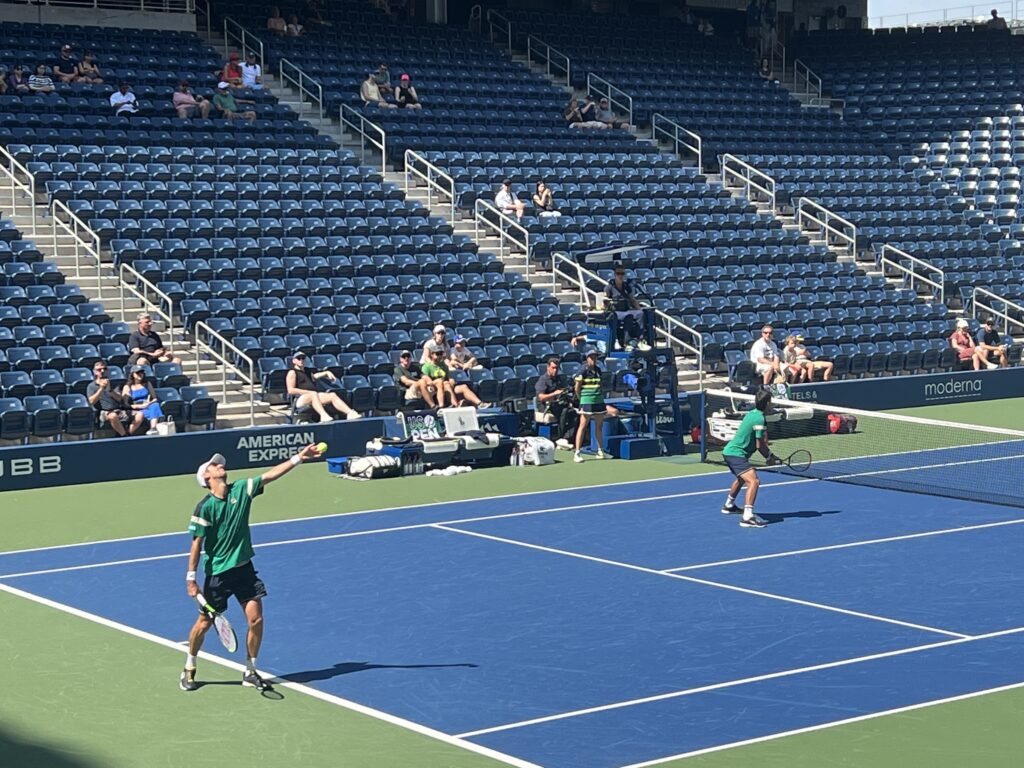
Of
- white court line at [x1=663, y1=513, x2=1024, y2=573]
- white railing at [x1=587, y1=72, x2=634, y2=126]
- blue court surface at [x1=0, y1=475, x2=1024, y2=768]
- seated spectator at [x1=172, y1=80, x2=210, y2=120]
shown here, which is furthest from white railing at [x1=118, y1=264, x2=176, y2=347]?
white railing at [x1=587, y1=72, x2=634, y2=126]

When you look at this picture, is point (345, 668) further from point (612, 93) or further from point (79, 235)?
point (612, 93)

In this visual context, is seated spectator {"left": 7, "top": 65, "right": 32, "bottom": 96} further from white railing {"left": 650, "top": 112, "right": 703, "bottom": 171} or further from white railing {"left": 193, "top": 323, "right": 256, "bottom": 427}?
white railing {"left": 650, "top": 112, "right": 703, "bottom": 171}

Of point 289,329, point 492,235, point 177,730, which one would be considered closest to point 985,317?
point 492,235

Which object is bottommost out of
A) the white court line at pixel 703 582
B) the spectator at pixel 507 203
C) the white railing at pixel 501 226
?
the white court line at pixel 703 582

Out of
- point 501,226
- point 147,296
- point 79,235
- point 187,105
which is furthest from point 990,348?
point 79,235

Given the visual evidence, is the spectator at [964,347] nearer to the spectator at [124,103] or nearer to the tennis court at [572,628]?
the tennis court at [572,628]

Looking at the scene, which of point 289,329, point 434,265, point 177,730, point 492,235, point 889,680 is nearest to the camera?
point 177,730

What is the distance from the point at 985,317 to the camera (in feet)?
127

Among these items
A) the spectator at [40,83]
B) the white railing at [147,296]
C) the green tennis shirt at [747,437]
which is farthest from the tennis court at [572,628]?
the spectator at [40,83]

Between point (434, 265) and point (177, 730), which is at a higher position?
point (434, 265)

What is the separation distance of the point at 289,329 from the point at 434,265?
4.69m

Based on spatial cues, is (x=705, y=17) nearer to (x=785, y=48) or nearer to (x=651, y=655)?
(x=785, y=48)

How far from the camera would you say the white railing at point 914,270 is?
1521 inches

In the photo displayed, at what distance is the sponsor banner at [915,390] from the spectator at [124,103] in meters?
15.1
